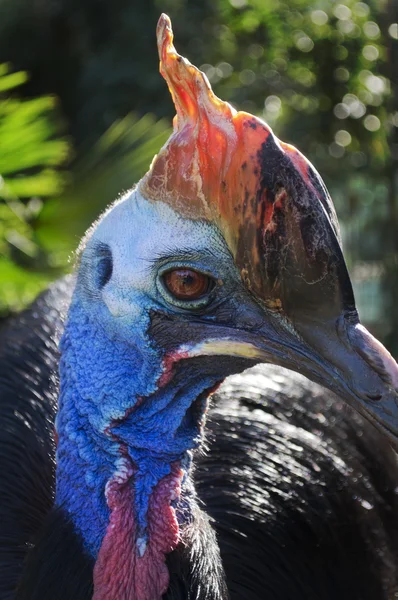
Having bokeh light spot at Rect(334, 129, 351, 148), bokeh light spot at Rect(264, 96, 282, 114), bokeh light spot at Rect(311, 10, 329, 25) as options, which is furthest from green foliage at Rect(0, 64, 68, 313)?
bokeh light spot at Rect(334, 129, 351, 148)

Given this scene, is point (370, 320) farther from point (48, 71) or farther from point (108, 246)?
point (108, 246)

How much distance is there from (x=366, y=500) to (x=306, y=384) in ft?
1.15

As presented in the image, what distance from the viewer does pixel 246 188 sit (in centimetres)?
135

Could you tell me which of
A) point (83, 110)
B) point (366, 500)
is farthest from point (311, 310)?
point (83, 110)

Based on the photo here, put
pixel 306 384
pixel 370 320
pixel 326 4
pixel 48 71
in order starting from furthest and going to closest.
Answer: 1. pixel 48 71
2. pixel 370 320
3. pixel 326 4
4. pixel 306 384

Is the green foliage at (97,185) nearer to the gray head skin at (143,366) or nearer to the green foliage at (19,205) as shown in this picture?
the green foliage at (19,205)

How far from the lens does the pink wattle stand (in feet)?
4.86

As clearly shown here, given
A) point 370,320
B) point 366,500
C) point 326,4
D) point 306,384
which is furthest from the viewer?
point 370,320

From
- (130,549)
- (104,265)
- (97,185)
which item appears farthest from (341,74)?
(130,549)

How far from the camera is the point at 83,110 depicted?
15.1 ft

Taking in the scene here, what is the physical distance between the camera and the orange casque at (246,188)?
1323 millimetres

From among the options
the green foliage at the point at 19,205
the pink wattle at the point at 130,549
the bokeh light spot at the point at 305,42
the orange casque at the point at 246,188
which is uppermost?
the bokeh light spot at the point at 305,42

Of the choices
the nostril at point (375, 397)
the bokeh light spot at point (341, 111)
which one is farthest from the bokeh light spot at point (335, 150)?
the nostril at point (375, 397)

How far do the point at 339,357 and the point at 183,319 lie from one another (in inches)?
10.3
